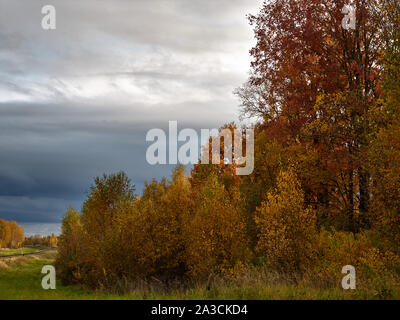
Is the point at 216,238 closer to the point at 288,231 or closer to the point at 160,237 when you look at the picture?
the point at 160,237

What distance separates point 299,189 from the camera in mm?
28016

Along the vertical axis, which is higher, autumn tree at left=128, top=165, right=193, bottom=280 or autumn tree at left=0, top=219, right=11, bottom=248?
autumn tree at left=128, top=165, right=193, bottom=280

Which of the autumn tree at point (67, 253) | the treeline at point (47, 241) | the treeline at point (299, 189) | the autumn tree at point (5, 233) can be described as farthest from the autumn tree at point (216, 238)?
the autumn tree at point (5, 233)

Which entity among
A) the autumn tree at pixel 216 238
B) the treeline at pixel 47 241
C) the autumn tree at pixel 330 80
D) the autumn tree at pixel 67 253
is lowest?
the treeline at pixel 47 241

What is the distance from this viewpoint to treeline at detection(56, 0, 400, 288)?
24672mm

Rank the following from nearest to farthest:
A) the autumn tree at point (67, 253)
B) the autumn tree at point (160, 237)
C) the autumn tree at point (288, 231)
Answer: the autumn tree at point (288, 231) → the autumn tree at point (160, 237) → the autumn tree at point (67, 253)

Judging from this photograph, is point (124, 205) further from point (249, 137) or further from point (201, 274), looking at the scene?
point (249, 137)

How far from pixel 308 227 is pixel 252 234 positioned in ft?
34.1

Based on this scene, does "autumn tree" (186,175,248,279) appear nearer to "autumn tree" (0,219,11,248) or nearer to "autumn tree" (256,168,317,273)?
"autumn tree" (256,168,317,273)

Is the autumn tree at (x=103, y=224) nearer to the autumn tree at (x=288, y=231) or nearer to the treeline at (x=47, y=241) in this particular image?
the autumn tree at (x=288, y=231)

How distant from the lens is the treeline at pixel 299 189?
24.7 metres

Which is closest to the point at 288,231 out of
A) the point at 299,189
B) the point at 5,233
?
the point at 299,189

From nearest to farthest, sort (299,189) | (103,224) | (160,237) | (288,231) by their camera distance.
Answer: (288,231), (299,189), (160,237), (103,224)

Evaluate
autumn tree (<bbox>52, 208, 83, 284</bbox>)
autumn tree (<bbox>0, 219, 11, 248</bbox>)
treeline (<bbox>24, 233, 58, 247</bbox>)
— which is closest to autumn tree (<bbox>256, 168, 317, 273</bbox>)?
autumn tree (<bbox>52, 208, 83, 284</bbox>)
